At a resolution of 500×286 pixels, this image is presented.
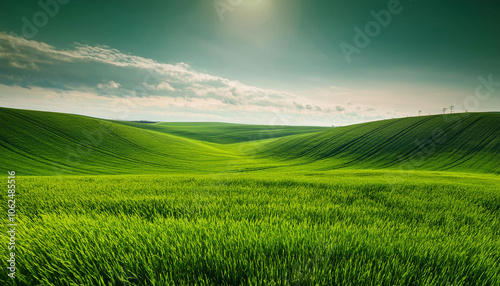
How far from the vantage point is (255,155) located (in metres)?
63.8

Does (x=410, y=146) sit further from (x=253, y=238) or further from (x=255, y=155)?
(x=253, y=238)

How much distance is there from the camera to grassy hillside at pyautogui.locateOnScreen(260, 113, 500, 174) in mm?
43969

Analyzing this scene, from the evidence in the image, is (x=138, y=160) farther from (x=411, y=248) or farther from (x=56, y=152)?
(x=411, y=248)

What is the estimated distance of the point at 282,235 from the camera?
196 centimetres

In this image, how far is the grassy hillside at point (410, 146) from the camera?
144 feet

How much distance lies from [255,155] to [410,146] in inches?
1591

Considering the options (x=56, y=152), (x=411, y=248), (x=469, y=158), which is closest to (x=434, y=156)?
(x=469, y=158)

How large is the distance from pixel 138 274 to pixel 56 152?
50705mm

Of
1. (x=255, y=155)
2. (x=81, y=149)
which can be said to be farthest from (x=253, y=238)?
(x=255, y=155)

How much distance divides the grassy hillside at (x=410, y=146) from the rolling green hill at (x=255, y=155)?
148 mm

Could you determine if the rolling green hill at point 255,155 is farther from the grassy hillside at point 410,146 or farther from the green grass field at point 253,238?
the green grass field at point 253,238

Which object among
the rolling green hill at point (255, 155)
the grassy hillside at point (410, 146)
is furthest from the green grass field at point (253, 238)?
the grassy hillside at point (410, 146)

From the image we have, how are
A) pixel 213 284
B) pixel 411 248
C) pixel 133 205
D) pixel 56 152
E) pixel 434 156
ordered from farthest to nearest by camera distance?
pixel 434 156, pixel 56 152, pixel 133 205, pixel 411 248, pixel 213 284

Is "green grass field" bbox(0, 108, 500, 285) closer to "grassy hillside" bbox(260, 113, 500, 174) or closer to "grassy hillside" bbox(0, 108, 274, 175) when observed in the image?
"grassy hillside" bbox(0, 108, 274, 175)
